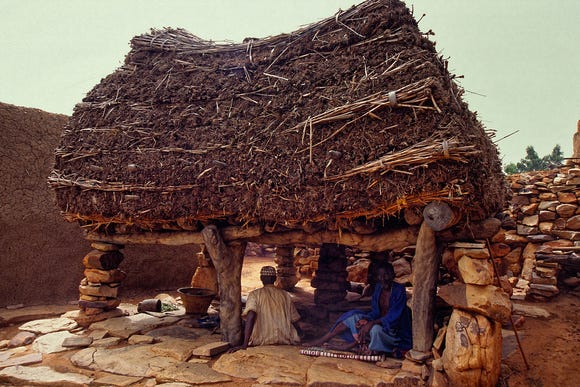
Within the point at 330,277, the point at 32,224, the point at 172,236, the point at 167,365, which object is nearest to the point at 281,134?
the point at 172,236

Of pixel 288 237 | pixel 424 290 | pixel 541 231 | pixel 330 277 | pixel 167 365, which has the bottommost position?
pixel 167 365

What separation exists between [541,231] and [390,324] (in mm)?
5861

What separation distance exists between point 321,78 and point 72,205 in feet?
15.0

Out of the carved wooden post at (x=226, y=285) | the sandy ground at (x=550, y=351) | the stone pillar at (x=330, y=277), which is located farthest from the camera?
the stone pillar at (x=330, y=277)

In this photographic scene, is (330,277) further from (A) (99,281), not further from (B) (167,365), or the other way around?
(A) (99,281)

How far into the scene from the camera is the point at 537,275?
7.55 m

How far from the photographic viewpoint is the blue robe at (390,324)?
4.90 metres

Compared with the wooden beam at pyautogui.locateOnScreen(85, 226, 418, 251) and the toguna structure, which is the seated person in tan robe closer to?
the toguna structure

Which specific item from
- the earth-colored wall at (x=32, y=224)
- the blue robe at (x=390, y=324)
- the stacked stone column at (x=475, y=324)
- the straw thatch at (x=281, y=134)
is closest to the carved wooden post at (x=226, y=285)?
the straw thatch at (x=281, y=134)

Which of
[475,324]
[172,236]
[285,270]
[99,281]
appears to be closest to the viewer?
[475,324]

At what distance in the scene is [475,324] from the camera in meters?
3.98

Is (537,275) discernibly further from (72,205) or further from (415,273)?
(72,205)

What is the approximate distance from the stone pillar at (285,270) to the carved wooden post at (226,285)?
14.7 feet

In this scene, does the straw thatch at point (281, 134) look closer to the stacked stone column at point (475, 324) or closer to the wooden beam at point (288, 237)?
the wooden beam at point (288, 237)
